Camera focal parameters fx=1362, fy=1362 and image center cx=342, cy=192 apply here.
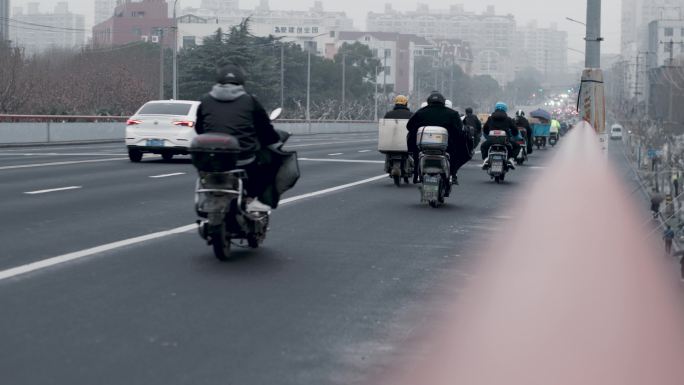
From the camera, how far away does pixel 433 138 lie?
19391 mm

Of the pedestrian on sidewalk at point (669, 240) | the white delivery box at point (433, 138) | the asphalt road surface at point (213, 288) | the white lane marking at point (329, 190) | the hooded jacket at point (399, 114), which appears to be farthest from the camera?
the hooded jacket at point (399, 114)

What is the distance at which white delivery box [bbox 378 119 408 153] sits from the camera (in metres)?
24.5

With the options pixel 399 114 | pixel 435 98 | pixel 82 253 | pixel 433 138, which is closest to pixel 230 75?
pixel 82 253

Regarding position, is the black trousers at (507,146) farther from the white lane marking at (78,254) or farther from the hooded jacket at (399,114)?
the white lane marking at (78,254)

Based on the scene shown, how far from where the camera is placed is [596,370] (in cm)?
706

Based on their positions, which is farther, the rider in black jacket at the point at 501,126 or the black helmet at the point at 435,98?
the rider in black jacket at the point at 501,126

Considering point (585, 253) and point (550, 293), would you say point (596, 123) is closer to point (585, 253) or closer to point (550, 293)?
point (585, 253)

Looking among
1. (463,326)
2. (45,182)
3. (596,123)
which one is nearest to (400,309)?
(463,326)

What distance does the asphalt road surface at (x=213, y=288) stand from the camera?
745cm

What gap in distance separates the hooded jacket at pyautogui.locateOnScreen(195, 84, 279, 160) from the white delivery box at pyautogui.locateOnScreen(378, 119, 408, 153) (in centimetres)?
1239

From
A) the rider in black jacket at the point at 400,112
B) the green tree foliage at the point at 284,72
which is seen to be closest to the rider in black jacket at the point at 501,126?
the rider in black jacket at the point at 400,112

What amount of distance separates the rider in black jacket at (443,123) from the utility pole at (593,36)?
11.3 feet

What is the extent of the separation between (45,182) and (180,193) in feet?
11.1

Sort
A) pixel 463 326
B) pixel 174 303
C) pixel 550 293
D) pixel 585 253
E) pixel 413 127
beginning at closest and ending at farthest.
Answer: pixel 463 326, pixel 174 303, pixel 550 293, pixel 585 253, pixel 413 127
